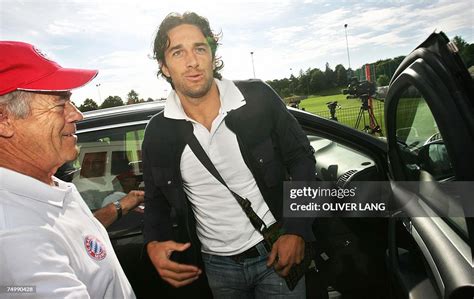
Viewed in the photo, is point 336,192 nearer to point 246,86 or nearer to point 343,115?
point 246,86

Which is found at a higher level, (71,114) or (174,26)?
(174,26)

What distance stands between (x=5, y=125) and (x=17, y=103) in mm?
78

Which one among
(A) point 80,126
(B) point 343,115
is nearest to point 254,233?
(A) point 80,126

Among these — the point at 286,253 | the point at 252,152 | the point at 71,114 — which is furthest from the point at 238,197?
the point at 71,114

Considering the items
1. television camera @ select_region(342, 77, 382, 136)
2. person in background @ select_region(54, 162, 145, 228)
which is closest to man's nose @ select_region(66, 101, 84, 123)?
person in background @ select_region(54, 162, 145, 228)

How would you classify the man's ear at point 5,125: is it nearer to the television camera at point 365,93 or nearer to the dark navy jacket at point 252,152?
the dark navy jacket at point 252,152

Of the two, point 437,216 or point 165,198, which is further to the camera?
point 165,198

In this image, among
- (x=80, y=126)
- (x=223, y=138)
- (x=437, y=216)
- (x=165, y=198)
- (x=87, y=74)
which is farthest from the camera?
(x=80, y=126)

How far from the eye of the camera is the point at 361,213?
2307 mm

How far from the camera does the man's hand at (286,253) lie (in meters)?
1.60

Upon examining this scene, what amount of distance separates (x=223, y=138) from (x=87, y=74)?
2.18 feet

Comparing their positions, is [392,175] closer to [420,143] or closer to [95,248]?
[420,143]

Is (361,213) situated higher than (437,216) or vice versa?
(437,216)

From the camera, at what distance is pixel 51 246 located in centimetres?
92
